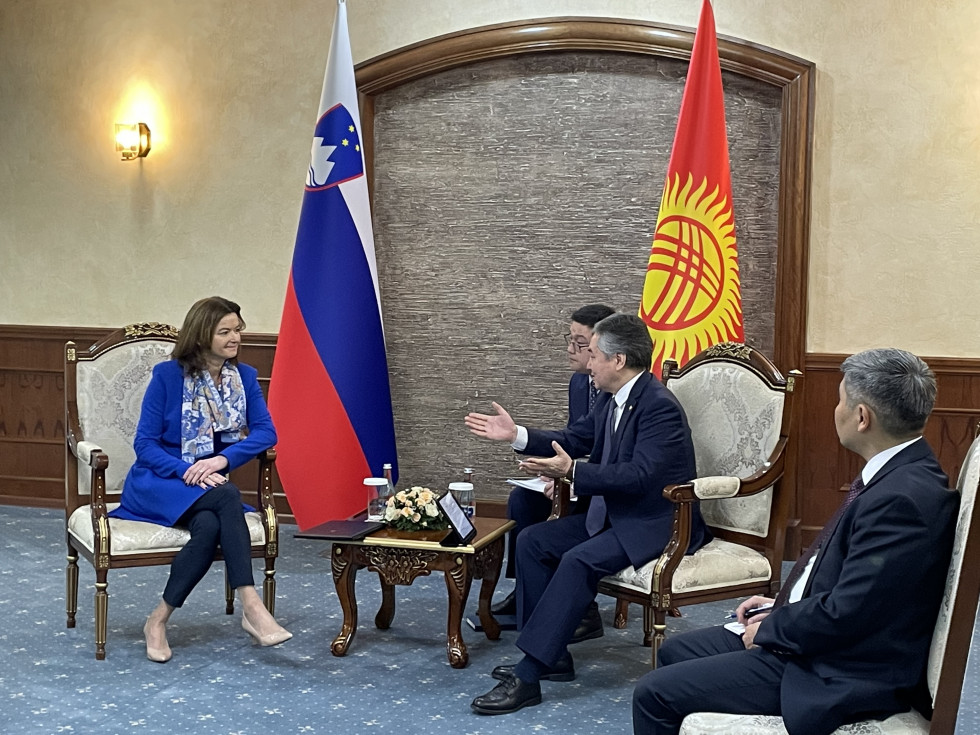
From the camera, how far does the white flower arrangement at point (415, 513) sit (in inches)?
158

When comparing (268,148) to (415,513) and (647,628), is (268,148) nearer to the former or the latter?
(415,513)

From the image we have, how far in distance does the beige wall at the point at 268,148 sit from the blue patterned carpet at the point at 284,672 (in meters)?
1.83

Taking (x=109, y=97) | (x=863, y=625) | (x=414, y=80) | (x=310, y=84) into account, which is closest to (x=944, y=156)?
(x=414, y=80)

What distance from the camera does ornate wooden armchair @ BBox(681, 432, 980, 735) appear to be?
2.16 metres

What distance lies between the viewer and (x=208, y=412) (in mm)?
4305

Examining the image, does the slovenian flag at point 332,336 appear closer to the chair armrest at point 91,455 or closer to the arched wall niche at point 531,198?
the arched wall niche at point 531,198

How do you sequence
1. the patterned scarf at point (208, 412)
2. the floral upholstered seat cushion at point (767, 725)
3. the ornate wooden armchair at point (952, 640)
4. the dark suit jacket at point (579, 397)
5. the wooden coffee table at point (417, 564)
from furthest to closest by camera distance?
the dark suit jacket at point (579, 397), the patterned scarf at point (208, 412), the wooden coffee table at point (417, 564), the floral upholstered seat cushion at point (767, 725), the ornate wooden armchair at point (952, 640)

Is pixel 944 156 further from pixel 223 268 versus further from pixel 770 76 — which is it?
pixel 223 268

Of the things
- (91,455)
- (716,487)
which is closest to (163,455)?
(91,455)

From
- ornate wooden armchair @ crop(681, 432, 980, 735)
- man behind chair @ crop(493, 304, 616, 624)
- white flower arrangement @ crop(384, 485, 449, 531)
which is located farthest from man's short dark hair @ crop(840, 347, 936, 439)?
man behind chair @ crop(493, 304, 616, 624)

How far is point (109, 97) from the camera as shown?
21.0ft

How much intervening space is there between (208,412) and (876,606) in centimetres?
276

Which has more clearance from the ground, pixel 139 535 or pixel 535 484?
pixel 535 484

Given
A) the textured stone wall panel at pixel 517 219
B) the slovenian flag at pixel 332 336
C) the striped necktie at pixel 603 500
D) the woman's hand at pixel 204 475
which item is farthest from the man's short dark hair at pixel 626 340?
the textured stone wall panel at pixel 517 219
